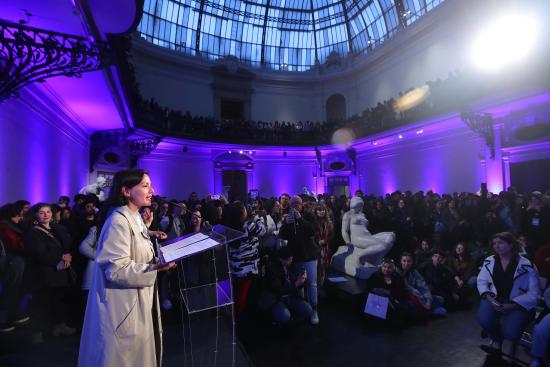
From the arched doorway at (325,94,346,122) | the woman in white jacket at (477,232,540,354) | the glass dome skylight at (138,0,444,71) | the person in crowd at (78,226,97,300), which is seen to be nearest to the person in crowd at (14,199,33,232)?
the person in crowd at (78,226,97,300)

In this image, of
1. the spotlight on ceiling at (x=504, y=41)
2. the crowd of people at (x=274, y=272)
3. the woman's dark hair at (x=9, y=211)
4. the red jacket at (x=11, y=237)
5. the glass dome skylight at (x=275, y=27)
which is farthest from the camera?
the glass dome skylight at (x=275, y=27)

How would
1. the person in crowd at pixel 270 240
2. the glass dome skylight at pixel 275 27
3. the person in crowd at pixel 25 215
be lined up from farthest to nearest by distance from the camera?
the glass dome skylight at pixel 275 27
the person in crowd at pixel 270 240
the person in crowd at pixel 25 215

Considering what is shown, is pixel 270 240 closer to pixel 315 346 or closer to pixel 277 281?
pixel 277 281

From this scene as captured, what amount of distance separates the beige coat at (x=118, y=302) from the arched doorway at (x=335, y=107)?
22.1 metres

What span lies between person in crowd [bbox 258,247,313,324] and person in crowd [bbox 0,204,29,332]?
313 cm

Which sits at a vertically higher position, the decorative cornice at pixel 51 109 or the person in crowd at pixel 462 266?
the decorative cornice at pixel 51 109

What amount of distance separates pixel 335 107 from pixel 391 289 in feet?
65.5

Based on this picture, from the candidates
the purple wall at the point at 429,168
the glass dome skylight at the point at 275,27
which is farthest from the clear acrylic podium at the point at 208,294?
the glass dome skylight at the point at 275,27

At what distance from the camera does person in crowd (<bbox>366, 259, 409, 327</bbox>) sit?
468cm

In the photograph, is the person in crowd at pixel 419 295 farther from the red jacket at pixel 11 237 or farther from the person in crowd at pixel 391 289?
the red jacket at pixel 11 237

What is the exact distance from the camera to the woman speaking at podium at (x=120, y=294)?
6.84 ft

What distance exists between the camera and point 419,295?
499cm

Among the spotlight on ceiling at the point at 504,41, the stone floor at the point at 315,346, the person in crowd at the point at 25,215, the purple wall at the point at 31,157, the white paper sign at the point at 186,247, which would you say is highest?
the spotlight on ceiling at the point at 504,41

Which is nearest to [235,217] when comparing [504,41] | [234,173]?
[504,41]
